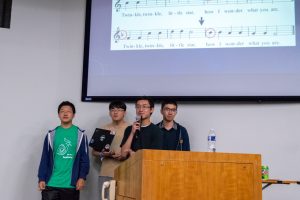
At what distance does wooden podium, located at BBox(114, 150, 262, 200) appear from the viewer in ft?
5.04

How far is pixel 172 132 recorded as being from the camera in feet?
11.4

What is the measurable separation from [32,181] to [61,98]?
0.85m

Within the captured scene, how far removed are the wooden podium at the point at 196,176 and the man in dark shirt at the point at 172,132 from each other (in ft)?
5.85

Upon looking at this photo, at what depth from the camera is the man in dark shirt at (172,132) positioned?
3.42 metres

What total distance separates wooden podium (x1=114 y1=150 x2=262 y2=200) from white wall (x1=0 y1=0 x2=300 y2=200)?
2.13m

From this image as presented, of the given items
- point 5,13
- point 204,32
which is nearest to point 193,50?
point 204,32

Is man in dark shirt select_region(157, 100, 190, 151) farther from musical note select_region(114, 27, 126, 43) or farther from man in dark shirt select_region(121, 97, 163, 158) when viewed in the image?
musical note select_region(114, 27, 126, 43)

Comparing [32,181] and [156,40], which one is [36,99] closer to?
[32,181]

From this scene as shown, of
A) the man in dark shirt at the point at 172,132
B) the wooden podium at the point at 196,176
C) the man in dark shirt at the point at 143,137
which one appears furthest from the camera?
the man in dark shirt at the point at 172,132

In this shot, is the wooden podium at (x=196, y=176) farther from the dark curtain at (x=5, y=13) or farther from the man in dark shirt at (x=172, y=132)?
the dark curtain at (x=5, y=13)

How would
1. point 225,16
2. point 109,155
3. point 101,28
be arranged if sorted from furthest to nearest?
1. point 101,28
2. point 225,16
3. point 109,155

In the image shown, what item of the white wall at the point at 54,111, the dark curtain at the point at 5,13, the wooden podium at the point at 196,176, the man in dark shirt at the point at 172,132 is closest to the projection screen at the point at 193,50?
the white wall at the point at 54,111

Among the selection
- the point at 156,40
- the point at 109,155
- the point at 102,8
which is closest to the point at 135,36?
the point at 156,40

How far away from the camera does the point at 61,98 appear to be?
4125mm
